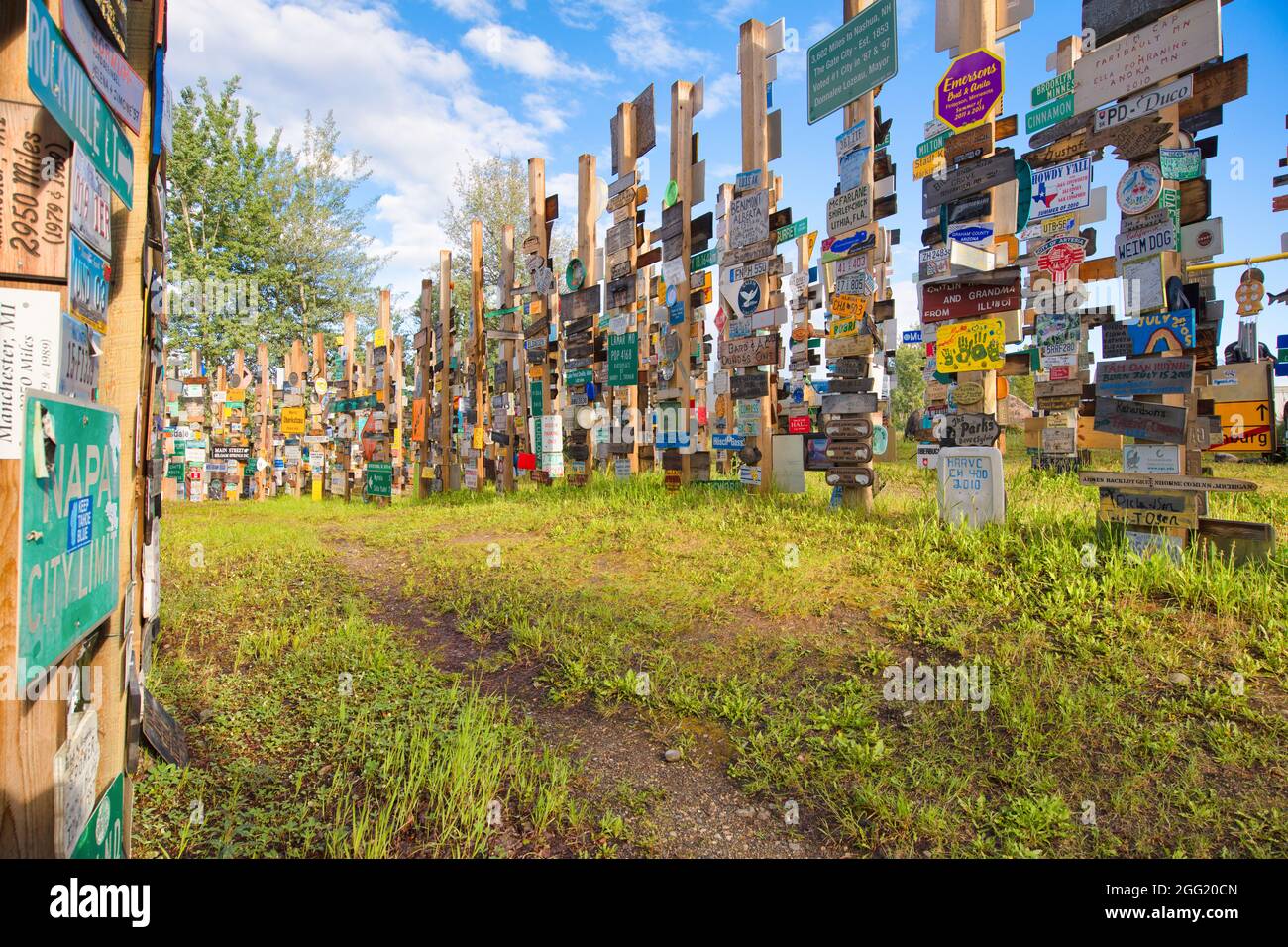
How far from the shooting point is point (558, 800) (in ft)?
8.64

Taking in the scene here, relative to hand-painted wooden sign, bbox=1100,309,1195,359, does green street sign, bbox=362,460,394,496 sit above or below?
below

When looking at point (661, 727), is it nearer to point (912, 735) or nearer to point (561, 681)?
point (561, 681)

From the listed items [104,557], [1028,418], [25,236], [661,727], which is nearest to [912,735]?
[661,727]

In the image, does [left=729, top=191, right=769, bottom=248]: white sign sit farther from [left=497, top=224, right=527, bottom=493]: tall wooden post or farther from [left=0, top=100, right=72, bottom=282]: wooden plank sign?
[left=0, top=100, right=72, bottom=282]: wooden plank sign

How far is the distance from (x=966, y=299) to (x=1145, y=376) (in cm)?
158

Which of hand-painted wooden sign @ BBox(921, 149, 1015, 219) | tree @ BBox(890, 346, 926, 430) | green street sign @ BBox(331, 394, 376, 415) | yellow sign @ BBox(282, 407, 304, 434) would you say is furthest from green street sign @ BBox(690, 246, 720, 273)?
tree @ BBox(890, 346, 926, 430)

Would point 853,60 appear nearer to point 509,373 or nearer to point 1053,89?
point 1053,89

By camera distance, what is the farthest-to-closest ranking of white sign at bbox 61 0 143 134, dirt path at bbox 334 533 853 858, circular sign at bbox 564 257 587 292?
circular sign at bbox 564 257 587 292 < dirt path at bbox 334 533 853 858 < white sign at bbox 61 0 143 134

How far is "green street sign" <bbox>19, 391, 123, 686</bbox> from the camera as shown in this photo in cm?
127

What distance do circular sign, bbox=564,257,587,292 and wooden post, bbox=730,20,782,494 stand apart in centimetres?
320

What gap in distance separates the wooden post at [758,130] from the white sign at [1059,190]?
253 centimetres

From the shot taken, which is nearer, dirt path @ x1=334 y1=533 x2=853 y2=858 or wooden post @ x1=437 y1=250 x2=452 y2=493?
dirt path @ x1=334 y1=533 x2=853 y2=858

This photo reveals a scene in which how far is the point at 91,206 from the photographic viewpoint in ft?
5.44

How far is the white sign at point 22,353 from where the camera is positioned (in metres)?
1.28
